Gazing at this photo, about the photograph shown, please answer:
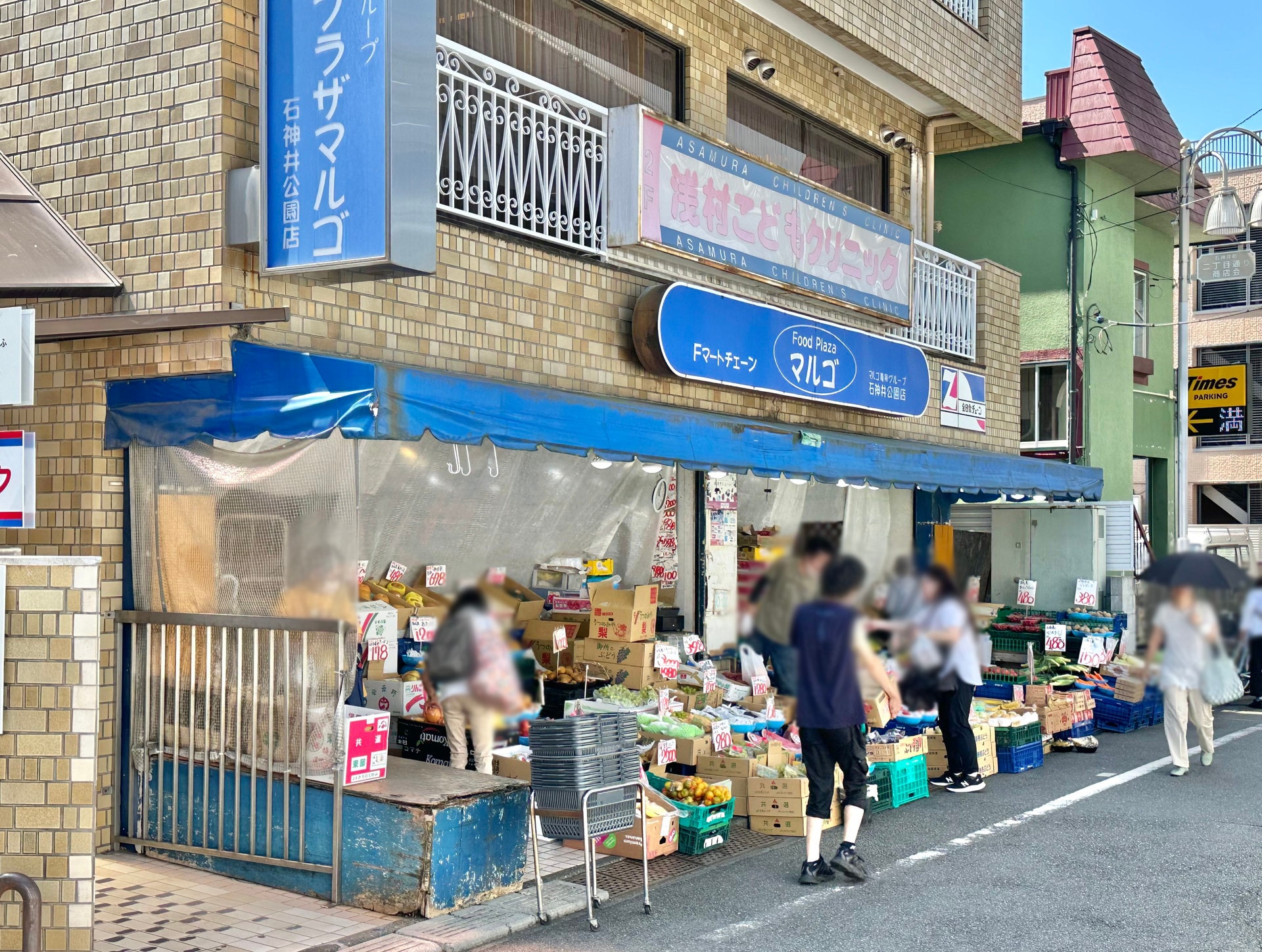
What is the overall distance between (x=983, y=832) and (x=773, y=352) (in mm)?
4762

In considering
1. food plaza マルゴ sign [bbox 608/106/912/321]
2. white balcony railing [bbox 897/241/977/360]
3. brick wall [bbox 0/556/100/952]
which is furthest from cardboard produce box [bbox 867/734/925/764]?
brick wall [bbox 0/556/100/952]

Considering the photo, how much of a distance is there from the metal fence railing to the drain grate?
5.50 ft

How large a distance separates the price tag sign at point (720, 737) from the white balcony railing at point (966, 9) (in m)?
9.86

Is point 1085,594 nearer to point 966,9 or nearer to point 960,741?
point 960,741

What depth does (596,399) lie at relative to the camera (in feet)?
26.1

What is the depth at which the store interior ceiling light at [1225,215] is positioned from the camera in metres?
2.67

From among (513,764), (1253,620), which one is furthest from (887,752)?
(1253,620)

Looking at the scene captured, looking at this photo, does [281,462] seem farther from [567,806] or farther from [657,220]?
[657,220]

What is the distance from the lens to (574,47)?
1103 cm

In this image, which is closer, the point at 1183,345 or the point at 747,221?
the point at 1183,345

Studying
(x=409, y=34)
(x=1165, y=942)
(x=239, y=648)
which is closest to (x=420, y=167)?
(x=409, y=34)

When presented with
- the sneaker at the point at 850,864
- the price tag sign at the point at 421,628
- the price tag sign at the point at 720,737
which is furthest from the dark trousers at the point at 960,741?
the price tag sign at the point at 421,628

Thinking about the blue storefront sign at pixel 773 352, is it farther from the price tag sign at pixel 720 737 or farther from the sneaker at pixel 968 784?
the sneaker at pixel 968 784

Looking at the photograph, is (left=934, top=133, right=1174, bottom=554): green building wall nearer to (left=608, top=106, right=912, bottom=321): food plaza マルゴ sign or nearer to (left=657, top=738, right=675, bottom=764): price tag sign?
(left=608, top=106, right=912, bottom=321): food plaza マルゴ sign
